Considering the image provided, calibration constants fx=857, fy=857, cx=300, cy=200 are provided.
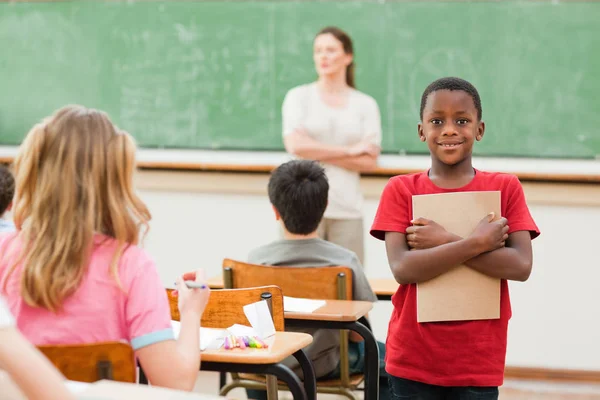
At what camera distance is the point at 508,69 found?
4.69 metres

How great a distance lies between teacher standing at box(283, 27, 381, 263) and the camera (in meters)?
4.33

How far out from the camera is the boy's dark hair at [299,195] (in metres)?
3.05

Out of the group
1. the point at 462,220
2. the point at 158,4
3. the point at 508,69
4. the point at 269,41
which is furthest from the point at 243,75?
the point at 462,220

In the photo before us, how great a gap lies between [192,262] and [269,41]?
1.39 metres

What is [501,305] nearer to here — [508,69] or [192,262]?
[508,69]

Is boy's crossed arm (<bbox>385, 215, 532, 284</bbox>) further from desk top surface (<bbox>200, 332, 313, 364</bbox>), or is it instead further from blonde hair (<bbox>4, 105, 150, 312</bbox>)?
blonde hair (<bbox>4, 105, 150, 312</bbox>)

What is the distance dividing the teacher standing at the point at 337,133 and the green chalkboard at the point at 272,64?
48cm

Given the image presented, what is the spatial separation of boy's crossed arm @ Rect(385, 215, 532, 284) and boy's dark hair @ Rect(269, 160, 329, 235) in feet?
2.98

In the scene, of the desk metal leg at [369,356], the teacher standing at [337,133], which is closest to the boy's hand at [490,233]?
the desk metal leg at [369,356]

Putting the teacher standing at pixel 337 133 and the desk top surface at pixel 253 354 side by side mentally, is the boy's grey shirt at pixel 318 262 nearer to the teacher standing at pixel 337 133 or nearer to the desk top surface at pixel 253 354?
the desk top surface at pixel 253 354

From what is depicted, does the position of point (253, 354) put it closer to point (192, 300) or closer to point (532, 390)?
point (192, 300)

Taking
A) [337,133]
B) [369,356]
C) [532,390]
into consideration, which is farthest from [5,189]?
[532,390]

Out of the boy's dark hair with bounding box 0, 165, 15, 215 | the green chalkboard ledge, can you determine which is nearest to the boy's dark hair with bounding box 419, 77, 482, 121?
the boy's dark hair with bounding box 0, 165, 15, 215

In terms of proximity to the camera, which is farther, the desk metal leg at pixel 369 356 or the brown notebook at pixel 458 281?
the desk metal leg at pixel 369 356
